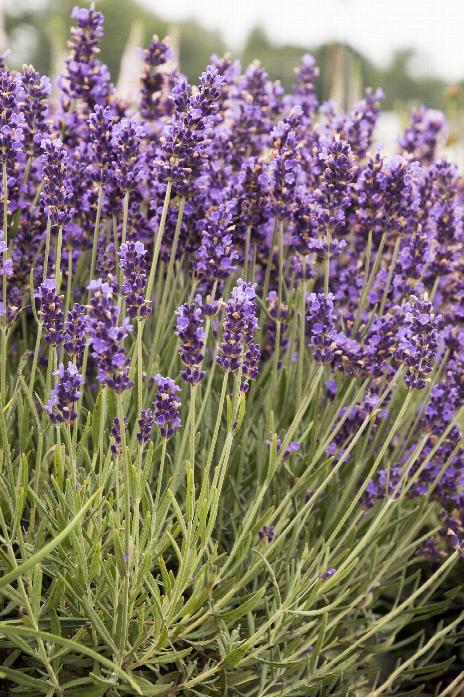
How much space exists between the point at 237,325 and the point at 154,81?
54.6 inches

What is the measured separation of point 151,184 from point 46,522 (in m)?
1.15

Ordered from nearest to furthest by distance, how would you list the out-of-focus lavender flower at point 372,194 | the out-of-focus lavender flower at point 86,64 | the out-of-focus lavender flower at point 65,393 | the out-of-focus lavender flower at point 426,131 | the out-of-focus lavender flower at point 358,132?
the out-of-focus lavender flower at point 65,393
the out-of-focus lavender flower at point 372,194
the out-of-focus lavender flower at point 86,64
the out-of-focus lavender flower at point 358,132
the out-of-focus lavender flower at point 426,131

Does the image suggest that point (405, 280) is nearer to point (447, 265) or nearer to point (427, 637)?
point (447, 265)

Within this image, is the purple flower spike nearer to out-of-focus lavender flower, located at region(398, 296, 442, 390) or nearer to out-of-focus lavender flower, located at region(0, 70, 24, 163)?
out-of-focus lavender flower, located at region(398, 296, 442, 390)

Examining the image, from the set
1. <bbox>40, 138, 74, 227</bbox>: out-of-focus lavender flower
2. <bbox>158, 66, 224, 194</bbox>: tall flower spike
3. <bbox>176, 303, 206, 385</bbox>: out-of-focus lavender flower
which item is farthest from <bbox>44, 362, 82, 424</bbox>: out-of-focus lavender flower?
<bbox>158, 66, 224, 194</bbox>: tall flower spike

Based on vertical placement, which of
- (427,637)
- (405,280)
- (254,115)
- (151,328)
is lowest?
(427,637)

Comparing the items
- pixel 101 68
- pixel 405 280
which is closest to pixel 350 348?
pixel 405 280

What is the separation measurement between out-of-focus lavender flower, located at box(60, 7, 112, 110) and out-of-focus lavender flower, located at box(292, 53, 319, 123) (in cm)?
88

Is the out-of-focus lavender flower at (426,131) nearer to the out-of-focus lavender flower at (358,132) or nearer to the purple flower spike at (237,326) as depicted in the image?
A: the out-of-focus lavender flower at (358,132)

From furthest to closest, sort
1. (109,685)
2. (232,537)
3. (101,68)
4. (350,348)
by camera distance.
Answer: (101,68), (232,537), (350,348), (109,685)

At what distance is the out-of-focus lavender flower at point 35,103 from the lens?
2.30 metres

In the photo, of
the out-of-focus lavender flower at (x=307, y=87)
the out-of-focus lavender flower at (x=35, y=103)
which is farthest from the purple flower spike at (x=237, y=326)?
the out-of-focus lavender flower at (x=307, y=87)

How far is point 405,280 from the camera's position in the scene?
99.3 inches

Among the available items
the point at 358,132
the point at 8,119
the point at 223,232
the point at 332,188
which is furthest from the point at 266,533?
the point at 358,132
